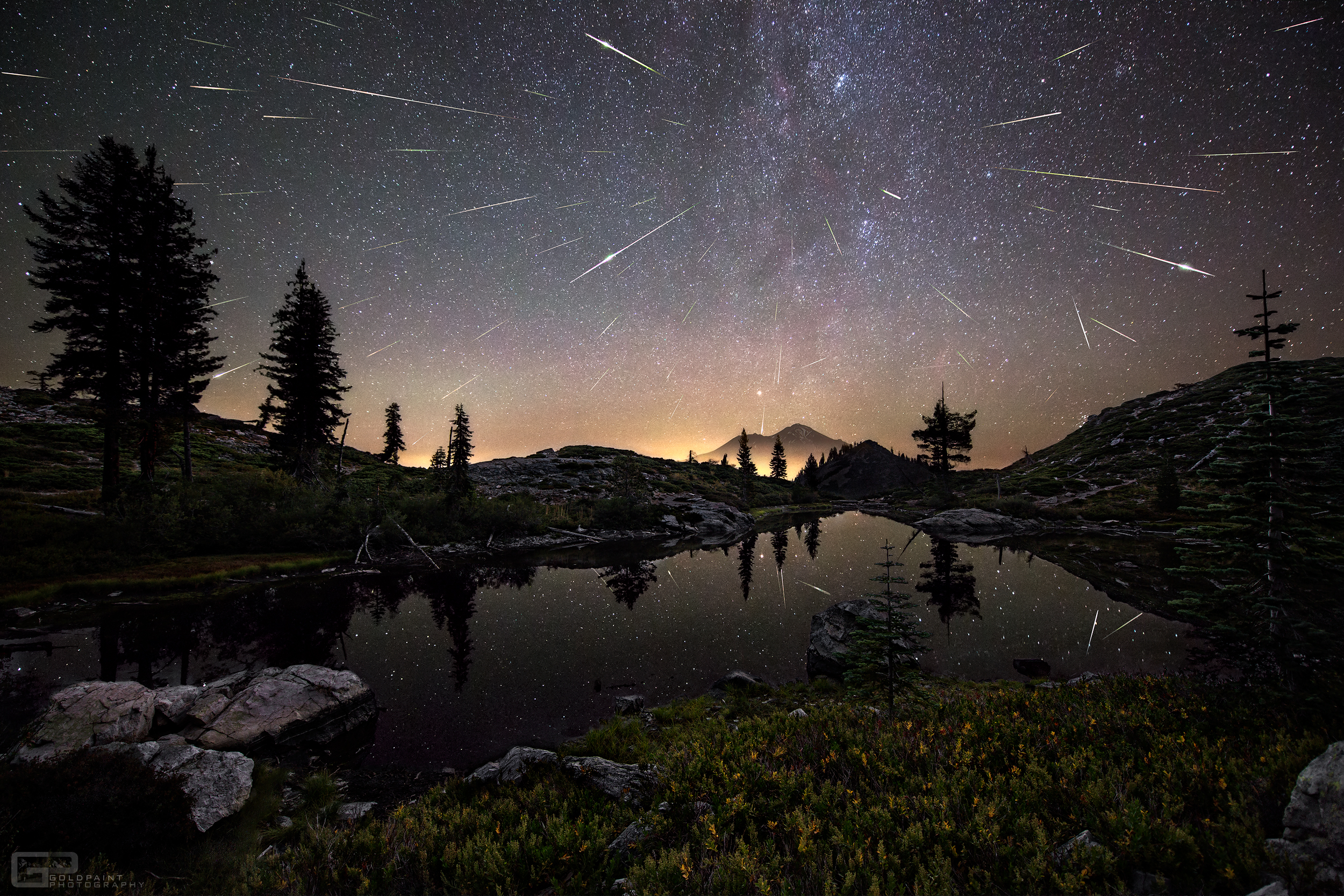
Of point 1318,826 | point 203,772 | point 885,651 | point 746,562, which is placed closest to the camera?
point 1318,826

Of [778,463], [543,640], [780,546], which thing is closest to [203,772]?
[543,640]

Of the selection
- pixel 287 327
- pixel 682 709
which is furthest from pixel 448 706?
pixel 287 327

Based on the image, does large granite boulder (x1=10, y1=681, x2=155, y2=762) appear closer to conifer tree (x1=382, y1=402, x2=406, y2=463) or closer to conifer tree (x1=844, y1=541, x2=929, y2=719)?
conifer tree (x1=844, y1=541, x2=929, y2=719)

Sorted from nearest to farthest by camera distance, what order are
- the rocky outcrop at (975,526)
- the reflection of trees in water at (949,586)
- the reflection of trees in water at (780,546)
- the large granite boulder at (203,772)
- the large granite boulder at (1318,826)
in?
the large granite boulder at (1318,826) < the large granite boulder at (203,772) < the reflection of trees in water at (949,586) < the reflection of trees in water at (780,546) < the rocky outcrop at (975,526)

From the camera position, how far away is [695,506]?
64.7 m

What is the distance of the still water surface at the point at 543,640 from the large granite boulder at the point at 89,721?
3843 mm

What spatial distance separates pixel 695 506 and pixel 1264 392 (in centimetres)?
5786

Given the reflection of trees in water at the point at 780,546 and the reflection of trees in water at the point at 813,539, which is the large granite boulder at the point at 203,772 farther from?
the reflection of trees in water at the point at 813,539

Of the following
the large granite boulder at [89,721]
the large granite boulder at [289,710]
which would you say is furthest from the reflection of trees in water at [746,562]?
the large granite boulder at [89,721]

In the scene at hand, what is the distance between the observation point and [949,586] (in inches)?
977

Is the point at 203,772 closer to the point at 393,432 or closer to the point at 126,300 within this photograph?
the point at 126,300

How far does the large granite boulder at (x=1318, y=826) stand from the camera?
395 cm

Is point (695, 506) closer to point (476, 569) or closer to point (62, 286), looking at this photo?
point (476, 569)

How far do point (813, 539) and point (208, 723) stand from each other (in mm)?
45703
